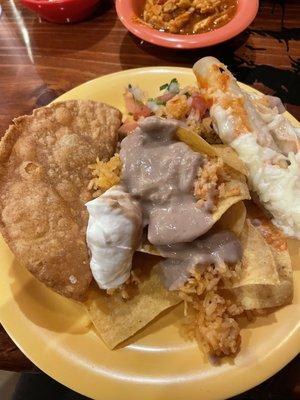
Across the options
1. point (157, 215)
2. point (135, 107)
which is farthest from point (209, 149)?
point (135, 107)

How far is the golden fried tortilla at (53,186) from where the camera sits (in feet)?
5.23

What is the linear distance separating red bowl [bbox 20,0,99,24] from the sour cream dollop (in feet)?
5.32

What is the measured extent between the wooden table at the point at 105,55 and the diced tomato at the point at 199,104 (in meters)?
0.61

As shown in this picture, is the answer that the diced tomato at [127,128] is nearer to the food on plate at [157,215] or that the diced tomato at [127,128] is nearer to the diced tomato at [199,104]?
the food on plate at [157,215]

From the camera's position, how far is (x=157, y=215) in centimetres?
169

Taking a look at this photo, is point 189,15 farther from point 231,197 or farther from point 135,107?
point 231,197

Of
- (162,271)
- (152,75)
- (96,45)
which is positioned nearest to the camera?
(162,271)

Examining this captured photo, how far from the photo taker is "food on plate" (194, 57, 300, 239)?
5.84 feet

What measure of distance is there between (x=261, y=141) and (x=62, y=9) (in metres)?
1.65

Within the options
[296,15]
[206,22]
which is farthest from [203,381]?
[296,15]

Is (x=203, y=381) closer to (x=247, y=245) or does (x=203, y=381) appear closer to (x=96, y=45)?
(x=247, y=245)

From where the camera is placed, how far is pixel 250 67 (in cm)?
260

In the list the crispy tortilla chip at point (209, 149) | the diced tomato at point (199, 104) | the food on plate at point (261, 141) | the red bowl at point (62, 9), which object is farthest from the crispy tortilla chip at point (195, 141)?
the red bowl at point (62, 9)

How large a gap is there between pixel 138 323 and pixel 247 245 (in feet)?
1.64
